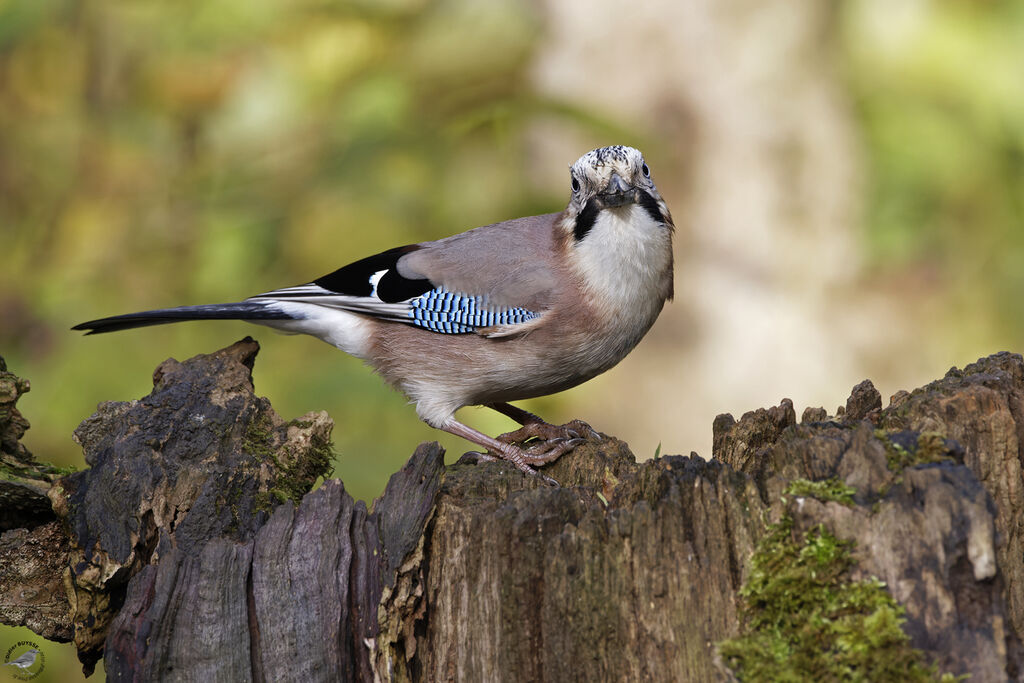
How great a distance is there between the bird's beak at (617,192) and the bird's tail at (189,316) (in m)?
1.90

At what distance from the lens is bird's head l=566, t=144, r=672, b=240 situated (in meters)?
4.89

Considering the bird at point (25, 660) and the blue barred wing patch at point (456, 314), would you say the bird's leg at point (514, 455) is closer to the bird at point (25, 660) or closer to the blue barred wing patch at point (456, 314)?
the blue barred wing patch at point (456, 314)

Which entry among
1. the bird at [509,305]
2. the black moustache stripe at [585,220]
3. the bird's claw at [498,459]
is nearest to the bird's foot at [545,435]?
the bird at [509,305]

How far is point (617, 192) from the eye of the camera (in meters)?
4.86

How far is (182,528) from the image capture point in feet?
12.2

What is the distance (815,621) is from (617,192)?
2457mm

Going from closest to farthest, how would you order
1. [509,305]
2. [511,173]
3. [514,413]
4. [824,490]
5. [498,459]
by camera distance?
1. [824,490]
2. [498,459]
3. [509,305]
4. [514,413]
5. [511,173]

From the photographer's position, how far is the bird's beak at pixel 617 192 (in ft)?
15.9

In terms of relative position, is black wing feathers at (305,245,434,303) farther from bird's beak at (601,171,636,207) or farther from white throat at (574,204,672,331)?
bird's beak at (601,171,636,207)

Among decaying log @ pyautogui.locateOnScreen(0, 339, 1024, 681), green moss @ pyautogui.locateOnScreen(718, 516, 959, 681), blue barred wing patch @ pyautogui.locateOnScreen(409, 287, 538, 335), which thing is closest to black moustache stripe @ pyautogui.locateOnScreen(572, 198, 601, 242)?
blue barred wing patch @ pyautogui.locateOnScreen(409, 287, 538, 335)

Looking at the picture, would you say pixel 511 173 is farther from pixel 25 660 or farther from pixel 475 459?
pixel 25 660

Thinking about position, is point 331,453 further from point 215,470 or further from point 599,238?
point 599,238

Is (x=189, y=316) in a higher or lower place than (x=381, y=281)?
lower

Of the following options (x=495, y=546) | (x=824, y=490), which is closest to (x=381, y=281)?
(x=495, y=546)
